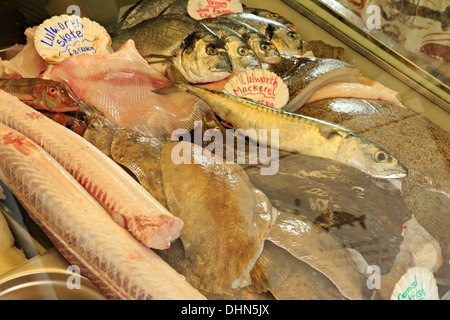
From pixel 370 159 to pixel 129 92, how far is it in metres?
1.05

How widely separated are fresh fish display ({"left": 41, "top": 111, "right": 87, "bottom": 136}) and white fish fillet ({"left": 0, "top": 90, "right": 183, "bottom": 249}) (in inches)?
4.6

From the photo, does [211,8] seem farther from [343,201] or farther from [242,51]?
[343,201]

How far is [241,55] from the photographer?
212cm

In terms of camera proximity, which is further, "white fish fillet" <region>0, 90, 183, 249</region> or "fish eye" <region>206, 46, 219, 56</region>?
"fish eye" <region>206, 46, 219, 56</region>

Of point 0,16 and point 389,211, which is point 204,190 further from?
point 0,16

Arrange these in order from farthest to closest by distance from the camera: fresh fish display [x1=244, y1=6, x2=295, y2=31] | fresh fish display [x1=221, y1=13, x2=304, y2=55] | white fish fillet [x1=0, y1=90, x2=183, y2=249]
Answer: fresh fish display [x1=244, y1=6, x2=295, y2=31] < fresh fish display [x1=221, y1=13, x2=304, y2=55] < white fish fillet [x1=0, y1=90, x2=183, y2=249]

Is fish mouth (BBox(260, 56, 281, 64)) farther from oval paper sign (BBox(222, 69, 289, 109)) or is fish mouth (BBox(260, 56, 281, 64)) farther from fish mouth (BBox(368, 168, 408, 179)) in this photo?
fish mouth (BBox(368, 168, 408, 179))

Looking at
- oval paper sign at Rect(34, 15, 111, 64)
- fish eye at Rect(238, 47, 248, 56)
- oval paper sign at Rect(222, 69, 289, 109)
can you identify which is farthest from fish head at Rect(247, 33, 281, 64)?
oval paper sign at Rect(34, 15, 111, 64)

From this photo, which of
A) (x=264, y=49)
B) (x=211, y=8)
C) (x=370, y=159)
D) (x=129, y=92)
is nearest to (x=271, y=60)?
(x=264, y=49)

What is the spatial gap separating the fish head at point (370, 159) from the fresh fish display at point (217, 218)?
37 cm

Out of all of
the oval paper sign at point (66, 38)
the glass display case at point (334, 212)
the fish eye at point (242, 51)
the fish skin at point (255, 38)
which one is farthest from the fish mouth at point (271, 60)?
the oval paper sign at point (66, 38)

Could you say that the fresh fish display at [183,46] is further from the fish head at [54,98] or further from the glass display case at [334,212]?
the fish head at [54,98]

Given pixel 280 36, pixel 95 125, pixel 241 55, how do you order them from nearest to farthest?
pixel 95 125
pixel 241 55
pixel 280 36

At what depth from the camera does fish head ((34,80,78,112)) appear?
65.5 inches
